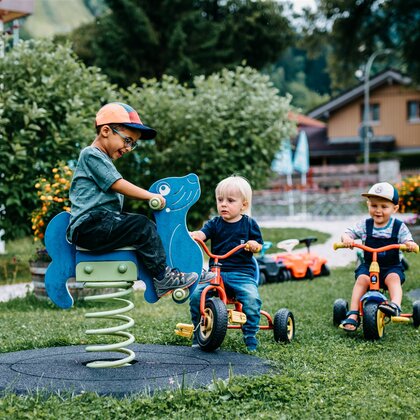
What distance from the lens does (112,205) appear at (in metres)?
5.06

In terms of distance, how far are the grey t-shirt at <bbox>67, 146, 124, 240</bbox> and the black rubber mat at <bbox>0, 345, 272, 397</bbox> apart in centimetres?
91

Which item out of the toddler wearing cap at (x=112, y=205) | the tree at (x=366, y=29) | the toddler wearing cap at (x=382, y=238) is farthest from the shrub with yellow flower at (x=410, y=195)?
the tree at (x=366, y=29)

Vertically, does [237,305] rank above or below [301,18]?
below

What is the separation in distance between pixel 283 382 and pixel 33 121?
324 inches

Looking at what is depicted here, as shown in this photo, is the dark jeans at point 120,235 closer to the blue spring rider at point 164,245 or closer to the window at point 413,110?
the blue spring rider at point 164,245

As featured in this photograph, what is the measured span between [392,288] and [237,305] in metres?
1.47

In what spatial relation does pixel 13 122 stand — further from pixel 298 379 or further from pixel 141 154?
pixel 298 379

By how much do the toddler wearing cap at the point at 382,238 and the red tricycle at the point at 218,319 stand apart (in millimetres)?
681

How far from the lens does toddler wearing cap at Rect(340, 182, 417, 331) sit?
22.2ft

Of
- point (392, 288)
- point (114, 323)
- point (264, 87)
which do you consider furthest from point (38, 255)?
point (264, 87)

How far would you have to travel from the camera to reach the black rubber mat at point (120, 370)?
182 inches

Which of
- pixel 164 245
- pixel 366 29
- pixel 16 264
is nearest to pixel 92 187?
pixel 164 245

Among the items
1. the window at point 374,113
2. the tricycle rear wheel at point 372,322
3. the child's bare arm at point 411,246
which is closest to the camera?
the tricycle rear wheel at point 372,322

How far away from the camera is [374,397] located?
14.7ft
